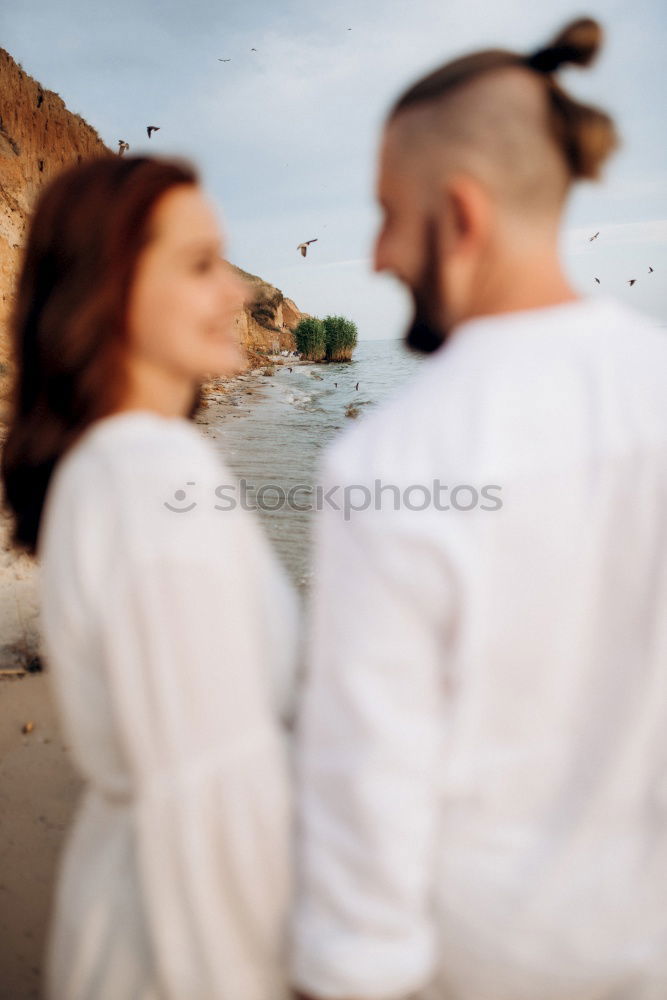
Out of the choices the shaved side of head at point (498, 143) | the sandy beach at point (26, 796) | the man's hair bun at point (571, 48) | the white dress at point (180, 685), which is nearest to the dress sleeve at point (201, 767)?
the white dress at point (180, 685)

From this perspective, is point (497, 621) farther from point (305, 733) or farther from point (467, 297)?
point (467, 297)

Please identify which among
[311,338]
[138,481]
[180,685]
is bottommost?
[180,685]

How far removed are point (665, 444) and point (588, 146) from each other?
0.55 metres

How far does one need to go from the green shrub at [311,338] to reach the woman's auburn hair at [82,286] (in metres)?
61.7

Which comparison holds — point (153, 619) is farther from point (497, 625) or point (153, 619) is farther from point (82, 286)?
point (82, 286)

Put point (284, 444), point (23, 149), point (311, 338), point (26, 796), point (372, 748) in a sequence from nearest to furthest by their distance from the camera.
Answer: point (372, 748), point (26, 796), point (284, 444), point (23, 149), point (311, 338)

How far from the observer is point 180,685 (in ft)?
3.55

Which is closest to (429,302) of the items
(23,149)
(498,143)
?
(498,143)

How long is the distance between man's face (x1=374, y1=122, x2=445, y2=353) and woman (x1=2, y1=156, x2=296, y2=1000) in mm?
373

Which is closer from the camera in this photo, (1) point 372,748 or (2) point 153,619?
(1) point 372,748

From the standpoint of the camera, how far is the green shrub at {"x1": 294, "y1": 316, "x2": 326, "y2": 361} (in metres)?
61.6

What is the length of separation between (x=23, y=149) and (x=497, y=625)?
18697 mm

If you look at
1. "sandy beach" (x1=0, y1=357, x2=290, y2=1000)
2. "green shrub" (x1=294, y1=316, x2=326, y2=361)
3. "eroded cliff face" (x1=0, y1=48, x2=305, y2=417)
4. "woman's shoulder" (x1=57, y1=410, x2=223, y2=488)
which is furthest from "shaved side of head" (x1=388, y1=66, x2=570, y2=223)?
"green shrub" (x1=294, y1=316, x2=326, y2=361)

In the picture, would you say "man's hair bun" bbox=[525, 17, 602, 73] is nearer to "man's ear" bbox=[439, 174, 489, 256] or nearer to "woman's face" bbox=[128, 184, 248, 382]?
"man's ear" bbox=[439, 174, 489, 256]
